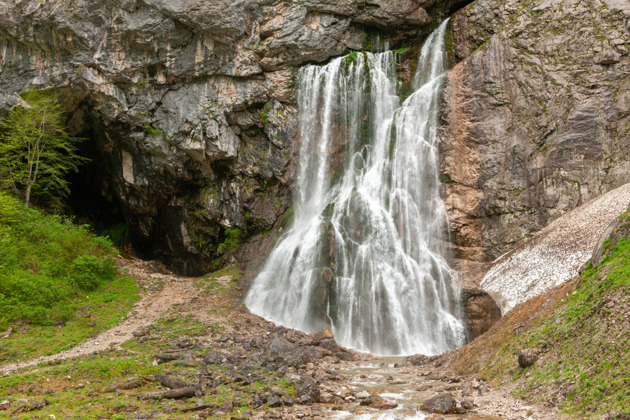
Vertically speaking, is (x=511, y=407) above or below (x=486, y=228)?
below

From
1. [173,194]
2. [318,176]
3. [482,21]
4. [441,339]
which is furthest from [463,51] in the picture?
[173,194]

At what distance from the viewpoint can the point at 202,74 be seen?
27.5m

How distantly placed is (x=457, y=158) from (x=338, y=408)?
1637cm

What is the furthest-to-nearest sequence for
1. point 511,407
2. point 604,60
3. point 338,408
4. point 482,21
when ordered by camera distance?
point 482,21, point 604,60, point 338,408, point 511,407

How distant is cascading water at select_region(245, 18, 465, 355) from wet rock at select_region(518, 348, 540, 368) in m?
8.11

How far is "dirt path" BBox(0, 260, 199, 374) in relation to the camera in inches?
541

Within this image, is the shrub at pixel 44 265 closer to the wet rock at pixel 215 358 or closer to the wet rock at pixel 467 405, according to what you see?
the wet rock at pixel 215 358

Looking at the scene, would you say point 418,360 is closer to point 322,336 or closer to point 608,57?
point 322,336

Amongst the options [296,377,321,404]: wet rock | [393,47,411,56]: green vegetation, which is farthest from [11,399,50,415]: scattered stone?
[393,47,411,56]: green vegetation

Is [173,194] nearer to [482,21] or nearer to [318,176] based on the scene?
[318,176]

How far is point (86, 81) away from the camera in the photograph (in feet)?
86.4

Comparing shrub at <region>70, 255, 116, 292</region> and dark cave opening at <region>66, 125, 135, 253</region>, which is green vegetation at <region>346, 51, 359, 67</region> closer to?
shrub at <region>70, 255, 116, 292</region>

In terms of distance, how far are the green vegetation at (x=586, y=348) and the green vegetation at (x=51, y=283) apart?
1376 cm

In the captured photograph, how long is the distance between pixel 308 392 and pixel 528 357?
16.6 feet
